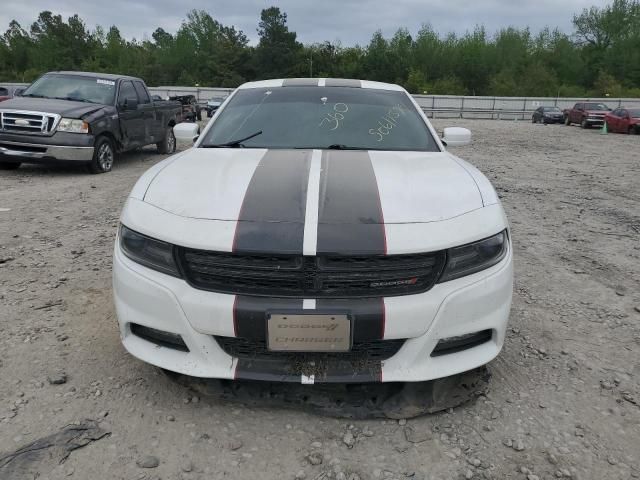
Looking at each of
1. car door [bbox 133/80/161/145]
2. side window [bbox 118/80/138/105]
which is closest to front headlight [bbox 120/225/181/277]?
side window [bbox 118/80/138/105]

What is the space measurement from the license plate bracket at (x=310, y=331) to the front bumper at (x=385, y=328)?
5.6 inches

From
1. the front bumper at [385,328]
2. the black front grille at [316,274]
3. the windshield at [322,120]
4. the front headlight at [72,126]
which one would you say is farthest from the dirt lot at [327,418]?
the front headlight at [72,126]

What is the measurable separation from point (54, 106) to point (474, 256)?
8.11 meters

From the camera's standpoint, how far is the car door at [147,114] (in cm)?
1002

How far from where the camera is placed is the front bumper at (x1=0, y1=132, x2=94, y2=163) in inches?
310

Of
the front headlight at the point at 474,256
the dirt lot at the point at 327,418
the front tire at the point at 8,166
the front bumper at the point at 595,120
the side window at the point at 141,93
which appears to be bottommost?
the front bumper at the point at 595,120

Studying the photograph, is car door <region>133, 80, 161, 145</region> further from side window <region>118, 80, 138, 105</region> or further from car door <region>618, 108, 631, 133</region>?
car door <region>618, 108, 631, 133</region>

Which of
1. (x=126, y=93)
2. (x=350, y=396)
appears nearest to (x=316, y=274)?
(x=350, y=396)

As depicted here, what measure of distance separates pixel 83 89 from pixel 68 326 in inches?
288

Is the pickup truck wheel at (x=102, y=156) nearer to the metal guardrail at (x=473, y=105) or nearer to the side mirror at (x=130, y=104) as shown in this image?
the side mirror at (x=130, y=104)

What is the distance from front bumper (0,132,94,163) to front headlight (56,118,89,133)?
0.21 feet

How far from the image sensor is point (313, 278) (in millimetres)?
2031

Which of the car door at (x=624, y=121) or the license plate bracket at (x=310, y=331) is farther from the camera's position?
the car door at (x=624, y=121)

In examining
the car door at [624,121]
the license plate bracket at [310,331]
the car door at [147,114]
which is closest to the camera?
the license plate bracket at [310,331]
